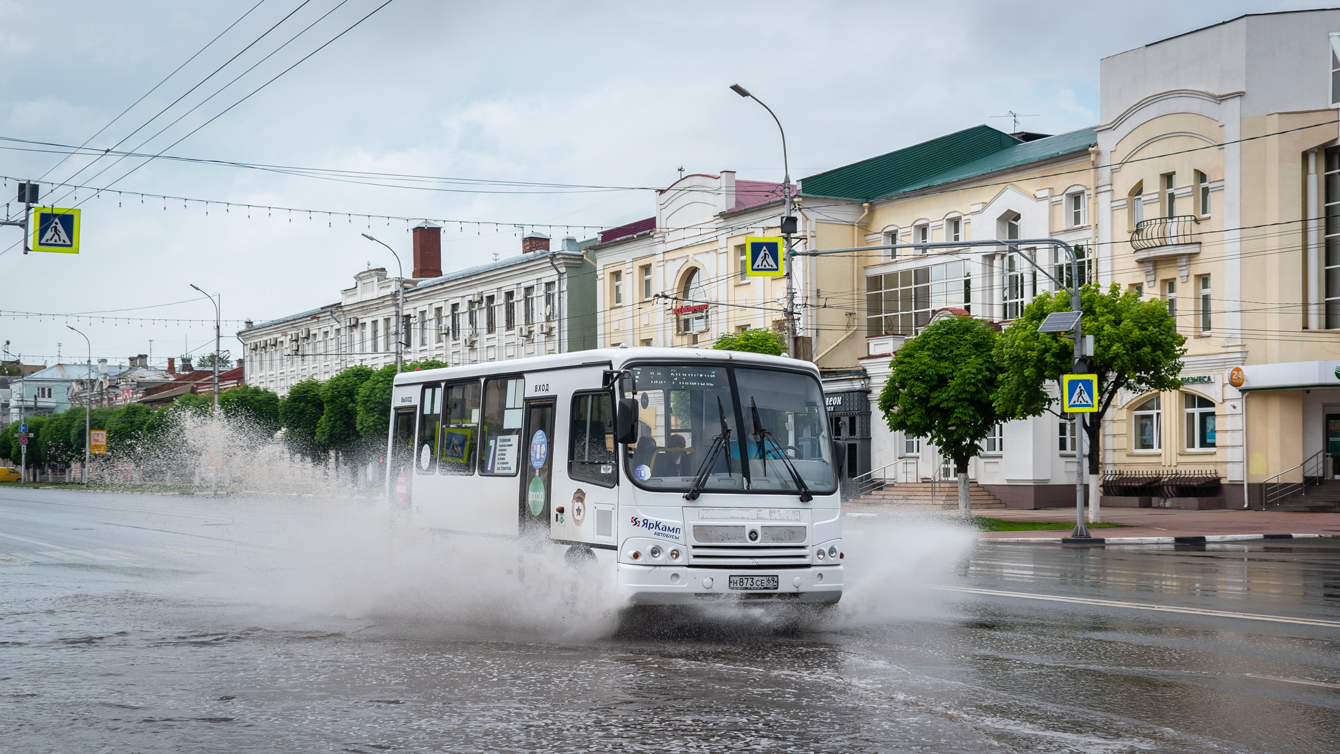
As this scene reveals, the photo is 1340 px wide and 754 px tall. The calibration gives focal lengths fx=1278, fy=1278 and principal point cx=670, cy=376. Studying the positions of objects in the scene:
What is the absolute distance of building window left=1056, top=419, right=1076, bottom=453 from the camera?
41281mm

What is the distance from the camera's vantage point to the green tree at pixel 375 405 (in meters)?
56.9

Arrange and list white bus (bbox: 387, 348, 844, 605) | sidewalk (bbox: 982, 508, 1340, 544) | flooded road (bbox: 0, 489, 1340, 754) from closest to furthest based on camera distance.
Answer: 1. flooded road (bbox: 0, 489, 1340, 754)
2. white bus (bbox: 387, 348, 844, 605)
3. sidewalk (bbox: 982, 508, 1340, 544)

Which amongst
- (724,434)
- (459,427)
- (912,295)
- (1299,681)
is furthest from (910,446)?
(1299,681)

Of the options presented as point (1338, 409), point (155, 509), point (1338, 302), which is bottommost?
point (155, 509)

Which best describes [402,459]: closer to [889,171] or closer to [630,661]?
[630,661]

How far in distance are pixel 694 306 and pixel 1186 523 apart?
24.5m

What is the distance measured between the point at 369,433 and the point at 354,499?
43.0 meters

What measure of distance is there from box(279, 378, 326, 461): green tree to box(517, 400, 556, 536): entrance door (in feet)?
179

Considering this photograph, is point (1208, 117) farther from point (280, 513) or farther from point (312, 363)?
point (312, 363)

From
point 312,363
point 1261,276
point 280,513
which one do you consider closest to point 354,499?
point 280,513

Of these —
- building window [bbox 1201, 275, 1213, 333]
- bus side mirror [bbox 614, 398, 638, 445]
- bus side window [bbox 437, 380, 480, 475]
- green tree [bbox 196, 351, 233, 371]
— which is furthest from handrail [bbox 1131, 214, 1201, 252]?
green tree [bbox 196, 351, 233, 371]

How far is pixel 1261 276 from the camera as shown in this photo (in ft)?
121

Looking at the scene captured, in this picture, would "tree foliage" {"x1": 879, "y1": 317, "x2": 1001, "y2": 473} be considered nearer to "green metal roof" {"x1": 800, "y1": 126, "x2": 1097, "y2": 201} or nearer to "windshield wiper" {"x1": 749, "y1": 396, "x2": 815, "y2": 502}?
"green metal roof" {"x1": 800, "y1": 126, "x2": 1097, "y2": 201}

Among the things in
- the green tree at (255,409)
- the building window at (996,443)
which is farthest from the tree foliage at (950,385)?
the green tree at (255,409)
